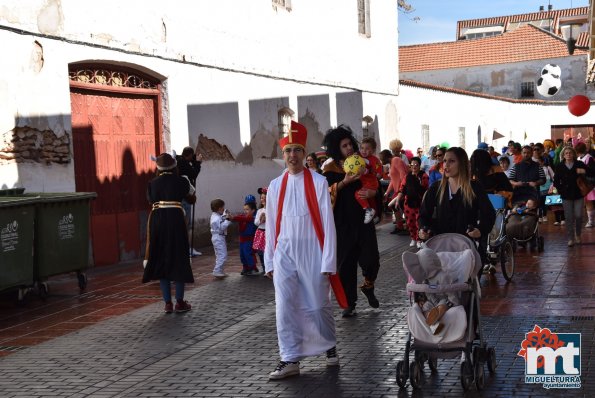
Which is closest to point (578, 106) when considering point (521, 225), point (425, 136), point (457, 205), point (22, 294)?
point (425, 136)

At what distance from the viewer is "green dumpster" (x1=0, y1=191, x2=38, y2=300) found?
404 inches

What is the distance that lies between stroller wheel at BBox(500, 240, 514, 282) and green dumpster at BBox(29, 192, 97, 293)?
17.1 feet

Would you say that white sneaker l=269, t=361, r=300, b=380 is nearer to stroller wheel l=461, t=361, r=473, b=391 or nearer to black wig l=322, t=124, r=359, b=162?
stroller wheel l=461, t=361, r=473, b=391

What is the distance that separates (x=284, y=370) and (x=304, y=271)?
0.78 m

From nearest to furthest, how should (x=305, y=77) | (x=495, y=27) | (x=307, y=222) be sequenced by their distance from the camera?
(x=307, y=222), (x=305, y=77), (x=495, y=27)

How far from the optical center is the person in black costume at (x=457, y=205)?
7621 millimetres

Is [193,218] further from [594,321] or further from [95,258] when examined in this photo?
[594,321]

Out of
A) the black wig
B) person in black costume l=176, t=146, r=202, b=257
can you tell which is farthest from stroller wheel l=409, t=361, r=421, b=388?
person in black costume l=176, t=146, r=202, b=257

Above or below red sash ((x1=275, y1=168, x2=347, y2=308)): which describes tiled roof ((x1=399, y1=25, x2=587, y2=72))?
above

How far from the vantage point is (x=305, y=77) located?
71.6 ft

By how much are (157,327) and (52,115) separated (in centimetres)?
496

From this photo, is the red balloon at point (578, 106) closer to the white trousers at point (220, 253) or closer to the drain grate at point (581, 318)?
the white trousers at point (220, 253)

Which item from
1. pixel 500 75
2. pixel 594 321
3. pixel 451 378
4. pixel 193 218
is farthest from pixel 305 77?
pixel 500 75

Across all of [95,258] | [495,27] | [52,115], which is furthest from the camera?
[495,27]
